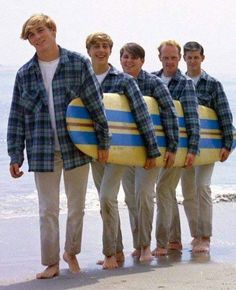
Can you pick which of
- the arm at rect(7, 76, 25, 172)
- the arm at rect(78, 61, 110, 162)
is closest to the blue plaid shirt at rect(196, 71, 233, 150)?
the arm at rect(78, 61, 110, 162)

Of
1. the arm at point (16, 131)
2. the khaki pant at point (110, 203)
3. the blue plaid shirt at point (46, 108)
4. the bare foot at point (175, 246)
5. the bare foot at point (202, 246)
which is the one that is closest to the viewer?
the blue plaid shirt at point (46, 108)

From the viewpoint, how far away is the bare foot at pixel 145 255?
655 centimetres

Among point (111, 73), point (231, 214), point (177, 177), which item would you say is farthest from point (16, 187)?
point (111, 73)

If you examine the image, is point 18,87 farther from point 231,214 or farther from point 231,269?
point 231,214

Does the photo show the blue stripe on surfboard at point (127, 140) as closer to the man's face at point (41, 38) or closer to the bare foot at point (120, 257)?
the man's face at point (41, 38)

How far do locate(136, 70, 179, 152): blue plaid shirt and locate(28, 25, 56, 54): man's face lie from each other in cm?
115

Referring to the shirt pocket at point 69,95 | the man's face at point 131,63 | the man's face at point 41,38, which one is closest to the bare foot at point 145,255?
the man's face at point 131,63

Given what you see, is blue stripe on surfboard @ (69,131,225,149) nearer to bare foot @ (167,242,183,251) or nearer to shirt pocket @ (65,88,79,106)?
shirt pocket @ (65,88,79,106)

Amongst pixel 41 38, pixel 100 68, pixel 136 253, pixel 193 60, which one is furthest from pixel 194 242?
pixel 41 38

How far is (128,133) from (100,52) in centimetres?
59

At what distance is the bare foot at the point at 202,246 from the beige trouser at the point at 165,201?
0.25 meters

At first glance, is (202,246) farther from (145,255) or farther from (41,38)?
(41,38)

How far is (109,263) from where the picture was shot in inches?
245

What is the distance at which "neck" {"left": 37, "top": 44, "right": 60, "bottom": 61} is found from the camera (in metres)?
5.65
